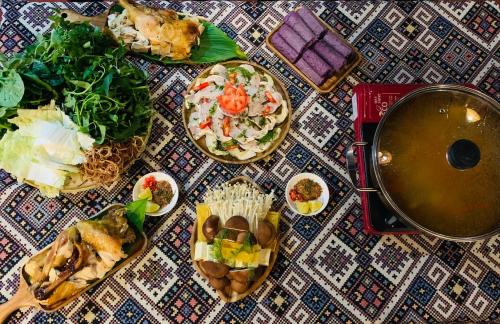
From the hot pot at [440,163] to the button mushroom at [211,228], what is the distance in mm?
1065

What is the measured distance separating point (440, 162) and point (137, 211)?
1851 mm

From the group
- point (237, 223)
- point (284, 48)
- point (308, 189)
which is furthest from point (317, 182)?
point (284, 48)

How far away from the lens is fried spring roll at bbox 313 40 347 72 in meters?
3.53

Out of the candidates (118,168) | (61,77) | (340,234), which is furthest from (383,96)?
(61,77)

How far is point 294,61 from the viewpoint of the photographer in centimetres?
364

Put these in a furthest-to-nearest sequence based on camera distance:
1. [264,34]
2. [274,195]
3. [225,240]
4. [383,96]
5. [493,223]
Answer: [264,34] < [274,195] < [383,96] < [225,240] < [493,223]

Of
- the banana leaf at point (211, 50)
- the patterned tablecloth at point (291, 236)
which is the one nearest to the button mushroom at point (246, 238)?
the patterned tablecloth at point (291, 236)

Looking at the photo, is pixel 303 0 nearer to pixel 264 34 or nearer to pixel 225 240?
pixel 264 34

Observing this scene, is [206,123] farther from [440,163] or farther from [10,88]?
[440,163]

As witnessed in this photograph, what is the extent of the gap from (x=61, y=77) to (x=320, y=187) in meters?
1.88

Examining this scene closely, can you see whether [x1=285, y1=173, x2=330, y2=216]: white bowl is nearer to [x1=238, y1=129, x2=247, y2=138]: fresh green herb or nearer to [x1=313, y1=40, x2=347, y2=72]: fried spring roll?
[x1=238, y1=129, x2=247, y2=138]: fresh green herb

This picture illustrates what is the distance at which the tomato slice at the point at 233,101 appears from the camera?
3342 millimetres

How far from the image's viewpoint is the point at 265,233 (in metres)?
3.08

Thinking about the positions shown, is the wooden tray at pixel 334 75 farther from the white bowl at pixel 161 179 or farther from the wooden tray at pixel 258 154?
the white bowl at pixel 161 179
